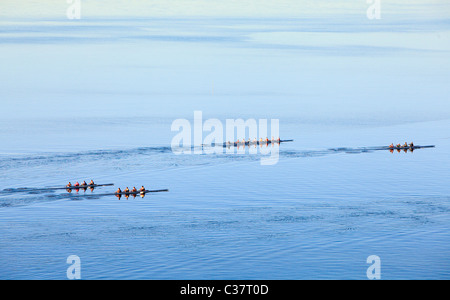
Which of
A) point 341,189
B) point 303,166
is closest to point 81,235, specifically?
point 341,189

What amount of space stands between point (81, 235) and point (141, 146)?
150 feet

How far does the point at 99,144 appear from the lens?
4498 inches

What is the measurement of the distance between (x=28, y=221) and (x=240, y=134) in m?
65.8

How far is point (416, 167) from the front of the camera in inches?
4008

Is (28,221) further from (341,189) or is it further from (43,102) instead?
(43,102)
